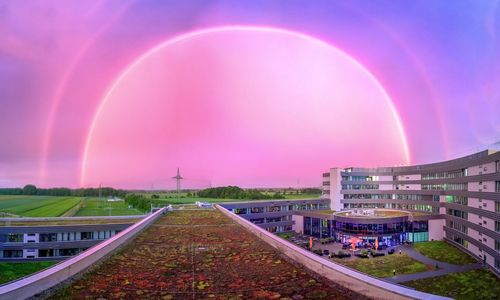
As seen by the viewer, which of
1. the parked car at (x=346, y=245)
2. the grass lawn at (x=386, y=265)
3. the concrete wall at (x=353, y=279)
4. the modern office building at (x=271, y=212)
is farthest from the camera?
the modern office building at (x=271, y=212)

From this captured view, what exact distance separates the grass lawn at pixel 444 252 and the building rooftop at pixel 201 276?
1268 inches

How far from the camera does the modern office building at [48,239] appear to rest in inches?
1236

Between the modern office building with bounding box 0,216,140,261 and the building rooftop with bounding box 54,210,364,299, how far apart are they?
25718mm

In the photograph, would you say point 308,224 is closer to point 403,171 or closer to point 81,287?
point 403,171

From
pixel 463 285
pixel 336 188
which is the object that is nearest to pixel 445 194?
pixel 336 188

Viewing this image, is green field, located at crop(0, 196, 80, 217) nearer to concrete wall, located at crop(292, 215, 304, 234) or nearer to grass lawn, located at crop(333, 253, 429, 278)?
concrete wall, located at crop(292, 215, 304, 234)

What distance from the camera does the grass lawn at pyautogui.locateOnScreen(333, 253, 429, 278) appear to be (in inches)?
1104

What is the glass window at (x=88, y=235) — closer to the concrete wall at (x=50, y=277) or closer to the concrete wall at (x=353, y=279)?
the concrete wall at (x=50, y=277)

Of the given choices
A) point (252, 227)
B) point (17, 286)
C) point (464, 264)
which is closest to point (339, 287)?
point (17, 286)

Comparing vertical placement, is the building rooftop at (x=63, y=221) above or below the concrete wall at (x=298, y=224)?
above

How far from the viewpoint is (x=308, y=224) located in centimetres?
5484

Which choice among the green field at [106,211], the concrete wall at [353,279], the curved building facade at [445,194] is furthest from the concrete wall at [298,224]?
the concrete wall at [353,279]

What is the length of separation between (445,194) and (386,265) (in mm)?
21952

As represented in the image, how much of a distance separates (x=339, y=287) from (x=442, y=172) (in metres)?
50.0
